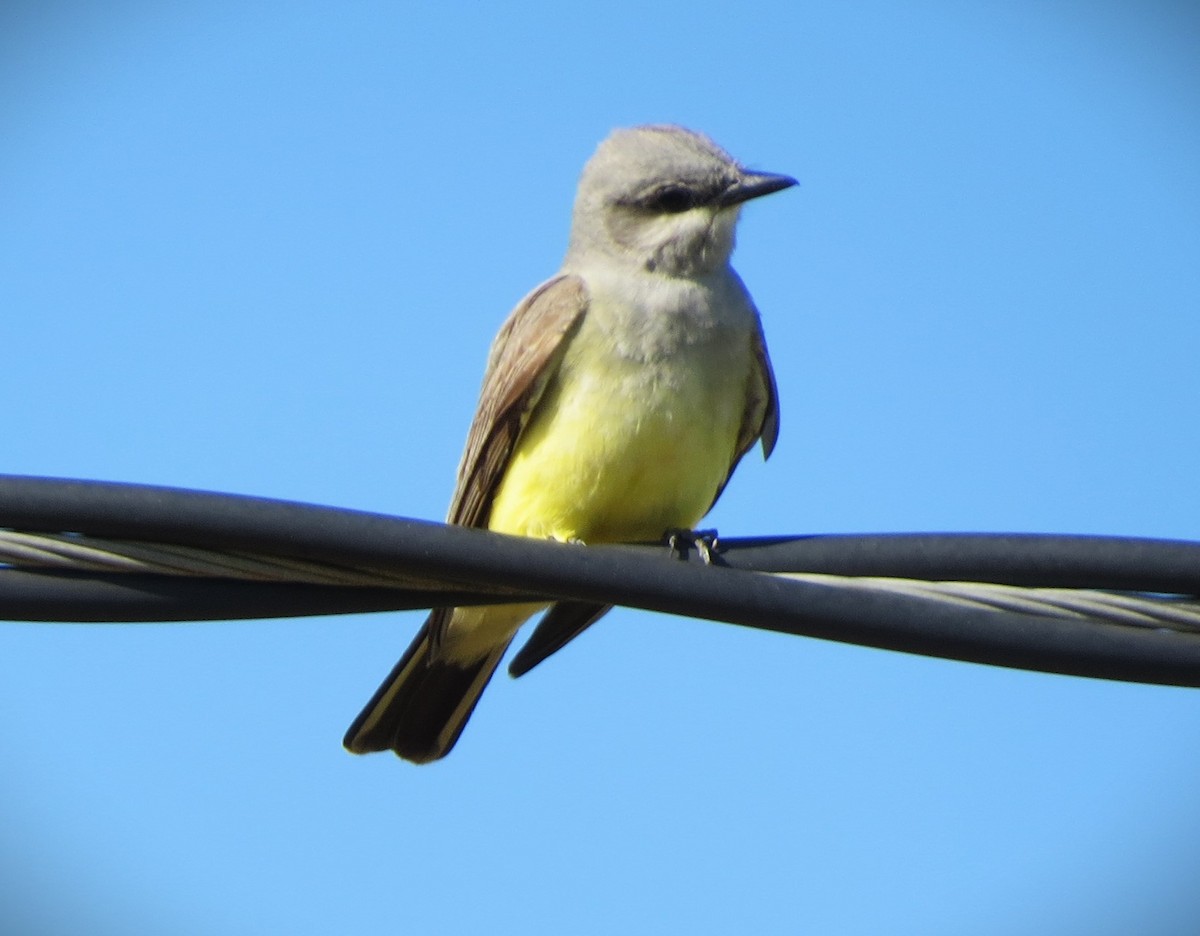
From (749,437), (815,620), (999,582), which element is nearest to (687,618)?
(815,620)

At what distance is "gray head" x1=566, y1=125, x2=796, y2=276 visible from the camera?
582cm

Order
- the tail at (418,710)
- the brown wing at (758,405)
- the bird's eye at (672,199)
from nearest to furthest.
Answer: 1. the tail at (418,710)
2. the brown wing at (758,405)
3. the bird's eye at (672,199)

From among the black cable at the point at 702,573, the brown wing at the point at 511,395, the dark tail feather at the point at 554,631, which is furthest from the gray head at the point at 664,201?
the black cable at the point at 702,573

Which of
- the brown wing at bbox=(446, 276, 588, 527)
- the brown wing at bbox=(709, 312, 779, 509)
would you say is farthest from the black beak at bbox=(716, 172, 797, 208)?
the brown wing at bbox=(446, 276, 588, 527)

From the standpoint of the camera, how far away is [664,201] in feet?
19.9

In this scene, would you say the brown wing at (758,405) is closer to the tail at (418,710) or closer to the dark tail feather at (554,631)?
the dark tail feather at (554,631)

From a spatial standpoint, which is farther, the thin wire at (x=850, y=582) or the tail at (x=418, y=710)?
the tail at (x=418, y=710)

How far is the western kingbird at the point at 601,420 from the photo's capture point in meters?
4.88

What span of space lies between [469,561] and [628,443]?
187cm

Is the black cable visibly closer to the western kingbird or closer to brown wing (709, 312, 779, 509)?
the western kingbird

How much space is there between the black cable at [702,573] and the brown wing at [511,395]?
200 cm

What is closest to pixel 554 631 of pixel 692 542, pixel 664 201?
pixel 692 542

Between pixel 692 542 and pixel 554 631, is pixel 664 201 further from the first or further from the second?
pixel 692 542

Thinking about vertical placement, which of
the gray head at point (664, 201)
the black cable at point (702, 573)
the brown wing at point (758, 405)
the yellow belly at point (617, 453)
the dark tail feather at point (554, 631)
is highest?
the gray head at point (664, 201)
